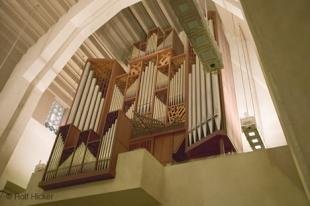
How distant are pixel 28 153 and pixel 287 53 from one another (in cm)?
786

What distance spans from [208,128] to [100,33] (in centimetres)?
574

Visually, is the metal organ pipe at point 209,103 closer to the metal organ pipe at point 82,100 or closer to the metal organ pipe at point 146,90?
the metal organ pipe at point 146,90

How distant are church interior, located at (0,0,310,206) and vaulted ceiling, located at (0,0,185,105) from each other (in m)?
0.03

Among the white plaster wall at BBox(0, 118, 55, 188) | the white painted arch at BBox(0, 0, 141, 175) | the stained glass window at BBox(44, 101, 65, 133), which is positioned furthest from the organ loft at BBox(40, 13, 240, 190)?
the stained glass window at BBox(44, 101, 65, 133)

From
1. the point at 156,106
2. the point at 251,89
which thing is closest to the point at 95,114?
the point at 156,106

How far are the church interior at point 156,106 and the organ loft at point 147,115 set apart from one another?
25 mm

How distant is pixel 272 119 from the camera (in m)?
7.46

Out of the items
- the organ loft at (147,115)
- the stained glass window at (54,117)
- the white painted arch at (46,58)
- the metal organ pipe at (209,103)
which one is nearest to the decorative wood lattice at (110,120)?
the organ loft at (147,115)

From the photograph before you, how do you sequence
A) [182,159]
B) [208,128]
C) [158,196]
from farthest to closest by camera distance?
[182,159] → [208,128] → [158,196]

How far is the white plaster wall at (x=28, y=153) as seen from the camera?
825 centimetres

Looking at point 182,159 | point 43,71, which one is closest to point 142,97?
point 182,159

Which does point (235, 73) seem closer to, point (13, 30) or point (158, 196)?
point (158, 196)

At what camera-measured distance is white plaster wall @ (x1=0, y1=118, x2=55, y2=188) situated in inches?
325

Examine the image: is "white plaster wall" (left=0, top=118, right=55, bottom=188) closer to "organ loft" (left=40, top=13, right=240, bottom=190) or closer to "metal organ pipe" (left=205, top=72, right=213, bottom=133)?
"organ loft" (left=40, top=13, right=240, bottom=190)
